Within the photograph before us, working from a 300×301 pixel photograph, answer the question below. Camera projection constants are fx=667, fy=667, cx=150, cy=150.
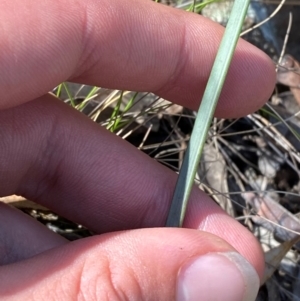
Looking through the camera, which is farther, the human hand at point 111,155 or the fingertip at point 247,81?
the fingertip at point 247,81

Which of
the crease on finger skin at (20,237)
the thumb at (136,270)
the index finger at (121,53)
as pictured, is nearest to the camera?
the thumb at (136,270)

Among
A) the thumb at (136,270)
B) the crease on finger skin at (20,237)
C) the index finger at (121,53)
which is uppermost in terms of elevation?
the index finger at (121,53)

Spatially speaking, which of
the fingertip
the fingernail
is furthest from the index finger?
the fingernail

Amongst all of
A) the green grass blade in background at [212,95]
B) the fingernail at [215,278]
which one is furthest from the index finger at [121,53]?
the fingernail at [215,278]

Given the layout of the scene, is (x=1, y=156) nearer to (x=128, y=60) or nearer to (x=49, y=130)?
(x=49, y=130)

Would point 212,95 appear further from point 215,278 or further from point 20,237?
point 20,237

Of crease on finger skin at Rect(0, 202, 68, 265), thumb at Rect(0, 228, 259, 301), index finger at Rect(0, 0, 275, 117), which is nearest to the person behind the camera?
thumb at Rect(0, 228, 259, 301)

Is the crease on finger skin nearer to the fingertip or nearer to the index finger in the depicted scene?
the index finger

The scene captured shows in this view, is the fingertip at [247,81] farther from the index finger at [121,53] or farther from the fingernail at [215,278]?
the fingernail at [215,278]
